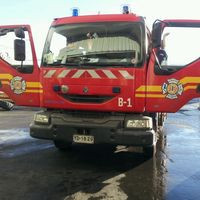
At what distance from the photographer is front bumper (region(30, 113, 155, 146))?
6.59 metres

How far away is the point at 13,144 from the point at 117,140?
373cm

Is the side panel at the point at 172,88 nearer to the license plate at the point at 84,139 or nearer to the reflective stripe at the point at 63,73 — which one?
the license plate at the point at 84,139

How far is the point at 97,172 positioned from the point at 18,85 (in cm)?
242

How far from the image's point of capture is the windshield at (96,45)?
6.84m

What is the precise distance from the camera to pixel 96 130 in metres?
6.75

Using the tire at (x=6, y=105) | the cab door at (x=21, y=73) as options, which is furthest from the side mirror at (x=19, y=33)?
the tire at (x=6, y=105)

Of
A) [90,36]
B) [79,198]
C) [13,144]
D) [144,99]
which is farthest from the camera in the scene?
[13,144]

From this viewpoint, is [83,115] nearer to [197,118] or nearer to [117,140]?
[117,140]

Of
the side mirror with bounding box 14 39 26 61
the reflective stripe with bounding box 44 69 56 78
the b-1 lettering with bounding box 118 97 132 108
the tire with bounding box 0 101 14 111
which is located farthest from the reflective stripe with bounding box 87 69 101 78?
the tire with bounding box 0 101 14 111

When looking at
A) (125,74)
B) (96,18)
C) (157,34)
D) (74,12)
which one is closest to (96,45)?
(96,18)

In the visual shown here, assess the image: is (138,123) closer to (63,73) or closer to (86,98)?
(86,98)

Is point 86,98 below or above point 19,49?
below

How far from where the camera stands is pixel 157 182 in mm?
6277

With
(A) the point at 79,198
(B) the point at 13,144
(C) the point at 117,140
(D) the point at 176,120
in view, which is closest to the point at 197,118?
(D) the point at 176,120
